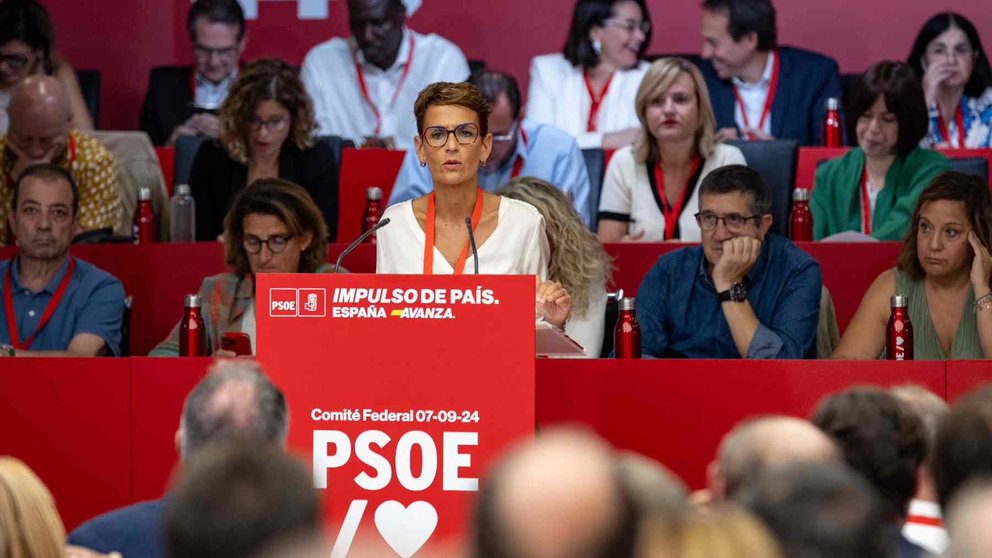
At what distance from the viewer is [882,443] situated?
115 inches

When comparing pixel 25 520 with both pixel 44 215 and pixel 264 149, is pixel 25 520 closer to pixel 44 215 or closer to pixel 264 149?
pixel 44 215

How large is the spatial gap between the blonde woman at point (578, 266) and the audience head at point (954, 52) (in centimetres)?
313

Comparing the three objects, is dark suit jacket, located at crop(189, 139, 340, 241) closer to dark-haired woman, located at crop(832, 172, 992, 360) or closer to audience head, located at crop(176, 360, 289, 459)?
dark-haired woman, located at crop(832, 172, 992, 360)

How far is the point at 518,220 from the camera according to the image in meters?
4.66

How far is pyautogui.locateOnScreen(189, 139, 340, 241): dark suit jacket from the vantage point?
6.99 meters

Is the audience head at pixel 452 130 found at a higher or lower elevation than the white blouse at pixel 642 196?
higher

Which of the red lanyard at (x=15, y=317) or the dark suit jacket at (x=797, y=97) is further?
the dark suit jacket at (x=797, y=97)

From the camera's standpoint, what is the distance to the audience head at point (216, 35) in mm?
8742

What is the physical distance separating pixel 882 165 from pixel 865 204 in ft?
0.58

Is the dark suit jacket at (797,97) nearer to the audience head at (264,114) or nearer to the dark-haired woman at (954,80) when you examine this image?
the dark-haired woman at (954,80)

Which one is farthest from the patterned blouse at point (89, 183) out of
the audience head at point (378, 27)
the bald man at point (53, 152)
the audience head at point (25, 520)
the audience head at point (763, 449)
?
the audience head at point (763, 449)

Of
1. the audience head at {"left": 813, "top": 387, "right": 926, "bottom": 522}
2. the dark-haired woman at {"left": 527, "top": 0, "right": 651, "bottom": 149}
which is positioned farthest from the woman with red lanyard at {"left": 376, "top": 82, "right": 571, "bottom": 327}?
the dark-haired woman at {"left": 527, "top": 0, "right": 651, "bottom": 149}

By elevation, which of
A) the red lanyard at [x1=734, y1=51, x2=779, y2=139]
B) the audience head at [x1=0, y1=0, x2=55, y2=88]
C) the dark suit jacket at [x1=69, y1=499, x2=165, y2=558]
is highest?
the audience head at [x1=0, y1=0, x2=55, y2=88]

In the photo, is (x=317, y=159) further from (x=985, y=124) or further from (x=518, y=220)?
(x=985, y=124)
